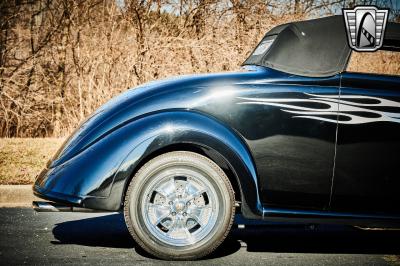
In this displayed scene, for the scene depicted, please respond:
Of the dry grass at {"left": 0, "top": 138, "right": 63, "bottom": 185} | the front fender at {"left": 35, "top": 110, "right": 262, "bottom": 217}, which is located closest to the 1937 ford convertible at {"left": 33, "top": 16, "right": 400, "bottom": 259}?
the front fender at {"left": 35, "top": 110, "right": 262, "bottom": 217}

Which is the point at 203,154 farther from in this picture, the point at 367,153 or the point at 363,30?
the point at 363,30

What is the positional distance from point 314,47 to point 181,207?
5.05 ft

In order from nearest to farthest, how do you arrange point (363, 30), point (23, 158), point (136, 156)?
1. point (136, 156)
2. point (363, 30)
3. point (23, 158)

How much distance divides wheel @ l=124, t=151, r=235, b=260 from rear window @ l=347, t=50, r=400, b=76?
129cm

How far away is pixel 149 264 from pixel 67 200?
28.3 inches

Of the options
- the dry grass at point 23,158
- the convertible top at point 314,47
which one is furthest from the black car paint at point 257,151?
the dry grass at point 23,158

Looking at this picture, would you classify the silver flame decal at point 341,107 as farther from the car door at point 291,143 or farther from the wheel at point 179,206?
the wheel at point 179,206

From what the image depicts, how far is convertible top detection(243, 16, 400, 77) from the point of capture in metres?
3.56

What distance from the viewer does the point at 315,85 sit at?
3.46 m

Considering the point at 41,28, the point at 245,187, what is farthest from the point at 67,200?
the point at 41,28

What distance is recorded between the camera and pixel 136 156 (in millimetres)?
3363

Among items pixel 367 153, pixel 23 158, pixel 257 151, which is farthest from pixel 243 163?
pixel 23 158

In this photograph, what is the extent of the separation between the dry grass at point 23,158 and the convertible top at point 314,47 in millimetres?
3473

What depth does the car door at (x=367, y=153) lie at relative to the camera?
3.39 metres
